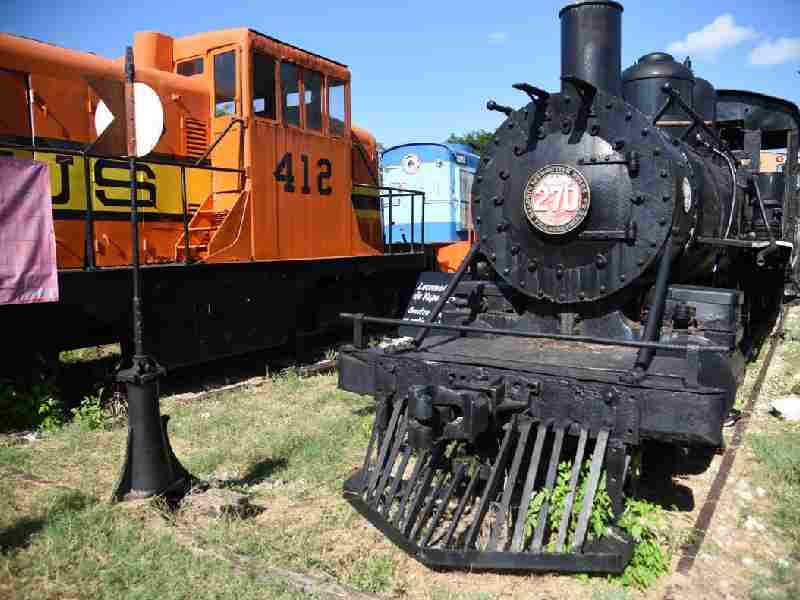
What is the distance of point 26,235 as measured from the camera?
551 centimetres

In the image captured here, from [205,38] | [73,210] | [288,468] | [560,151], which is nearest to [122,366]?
[73,210]

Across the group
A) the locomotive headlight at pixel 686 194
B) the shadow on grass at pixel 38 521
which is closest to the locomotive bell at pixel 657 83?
the locomotive headlight at pixel 686 194

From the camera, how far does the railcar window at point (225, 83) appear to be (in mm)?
7621

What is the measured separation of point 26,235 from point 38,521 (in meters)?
2.65

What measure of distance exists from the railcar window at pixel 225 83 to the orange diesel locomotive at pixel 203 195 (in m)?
0.02

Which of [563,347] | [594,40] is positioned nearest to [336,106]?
[594,40]

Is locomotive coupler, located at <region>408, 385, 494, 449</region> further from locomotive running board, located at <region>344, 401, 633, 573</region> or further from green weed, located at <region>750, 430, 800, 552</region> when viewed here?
green weed, located at <region>750, 430, 800, 552</region>

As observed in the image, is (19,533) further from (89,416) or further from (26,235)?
(26,235)

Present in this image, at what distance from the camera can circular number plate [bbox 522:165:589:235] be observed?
4.29 meters

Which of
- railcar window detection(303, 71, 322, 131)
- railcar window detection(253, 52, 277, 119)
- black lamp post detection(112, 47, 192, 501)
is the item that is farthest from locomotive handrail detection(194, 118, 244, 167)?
black lamp post detection(112, 47, 192, 501)

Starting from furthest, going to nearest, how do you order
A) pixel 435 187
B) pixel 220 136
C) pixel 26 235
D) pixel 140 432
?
pixel 435 187 < pixel 220 136 < pixel 26 235 < pixel 140 432

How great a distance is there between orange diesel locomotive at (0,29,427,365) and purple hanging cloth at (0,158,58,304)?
0.21m

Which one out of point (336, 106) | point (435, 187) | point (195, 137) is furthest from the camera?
point (435, 187)

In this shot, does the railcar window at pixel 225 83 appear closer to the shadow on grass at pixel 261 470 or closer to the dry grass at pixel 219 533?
the dry grass at pixel 219 533
